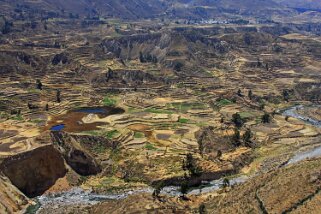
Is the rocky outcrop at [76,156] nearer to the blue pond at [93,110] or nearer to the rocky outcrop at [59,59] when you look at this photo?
the blue pond at [93,110]

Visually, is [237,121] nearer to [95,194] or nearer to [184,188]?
[184,188]

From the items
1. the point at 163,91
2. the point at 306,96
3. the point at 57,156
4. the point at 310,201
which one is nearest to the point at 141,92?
the point at 163,91

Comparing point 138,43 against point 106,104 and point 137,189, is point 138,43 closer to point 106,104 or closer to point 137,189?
point 106,104

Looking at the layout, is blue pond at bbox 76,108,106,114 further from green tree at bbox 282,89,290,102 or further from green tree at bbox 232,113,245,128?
green tree at bbox 282,89,290,102

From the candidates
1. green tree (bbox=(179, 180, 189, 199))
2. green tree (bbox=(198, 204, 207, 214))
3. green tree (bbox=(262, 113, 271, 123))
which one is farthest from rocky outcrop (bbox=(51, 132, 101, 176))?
green tree (bbox=(262, 113, 271, 123))

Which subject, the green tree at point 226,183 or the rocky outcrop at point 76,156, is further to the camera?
the rocky outcrop at point 76,156

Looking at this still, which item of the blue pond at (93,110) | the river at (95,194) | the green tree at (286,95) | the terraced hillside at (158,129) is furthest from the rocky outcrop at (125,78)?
the river at (95,194)

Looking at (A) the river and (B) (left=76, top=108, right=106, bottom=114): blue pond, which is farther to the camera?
(B) (left=76, top=108, right=106, bottom=114): blue pond
